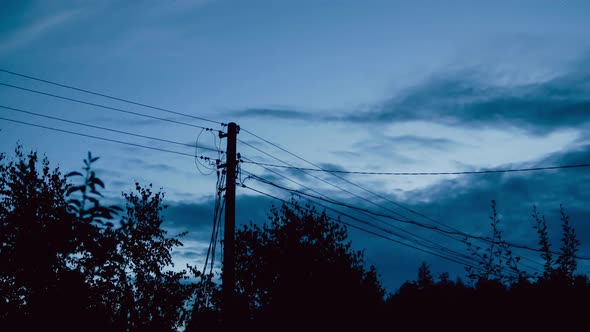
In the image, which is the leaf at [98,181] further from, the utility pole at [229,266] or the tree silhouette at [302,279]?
the tree silhouette at [302,279]

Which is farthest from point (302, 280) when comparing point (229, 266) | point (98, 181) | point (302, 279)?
point (98, 181)

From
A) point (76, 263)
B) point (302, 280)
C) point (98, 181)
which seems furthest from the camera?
point (302, 280)

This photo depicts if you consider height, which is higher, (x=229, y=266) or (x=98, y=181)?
(x=229, y=266)

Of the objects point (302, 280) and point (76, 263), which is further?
point (302, 280)

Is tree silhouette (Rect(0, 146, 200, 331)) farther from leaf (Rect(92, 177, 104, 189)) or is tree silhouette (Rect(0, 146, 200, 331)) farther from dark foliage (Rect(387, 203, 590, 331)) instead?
dark foliage (Rect(387, 203, 590, 331))

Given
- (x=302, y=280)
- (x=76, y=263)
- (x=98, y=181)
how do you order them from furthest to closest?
1. (x=302, y=280)
2. (x=76, y=263)
3. (x=98, y=181)

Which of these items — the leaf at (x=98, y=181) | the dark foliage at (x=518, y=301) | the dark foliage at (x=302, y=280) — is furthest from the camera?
the dark foliage at (x=302, y=280)

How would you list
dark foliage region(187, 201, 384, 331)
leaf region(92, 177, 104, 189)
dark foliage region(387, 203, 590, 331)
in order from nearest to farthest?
leaf region(92, 177, 104, 189) → dark foliage region(387, 203, 590, 331) → dark foliage region(187, 201, 384, 331)

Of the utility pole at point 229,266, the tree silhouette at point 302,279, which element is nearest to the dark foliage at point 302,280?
the tree silhouette at point 302,279

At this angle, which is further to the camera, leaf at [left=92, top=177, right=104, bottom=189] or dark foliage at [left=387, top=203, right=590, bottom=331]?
dark foliage at [left=387, top=203, right=590, bottom=331]

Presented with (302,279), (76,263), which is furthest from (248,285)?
(76,263)

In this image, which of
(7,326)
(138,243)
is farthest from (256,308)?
(7,326)

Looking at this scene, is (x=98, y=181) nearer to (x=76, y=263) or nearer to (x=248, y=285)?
(x=76, y=263)

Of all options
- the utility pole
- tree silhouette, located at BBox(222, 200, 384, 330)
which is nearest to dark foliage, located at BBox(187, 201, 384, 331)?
tree silhouette, located at BBox(222, 200, 384, 330)
